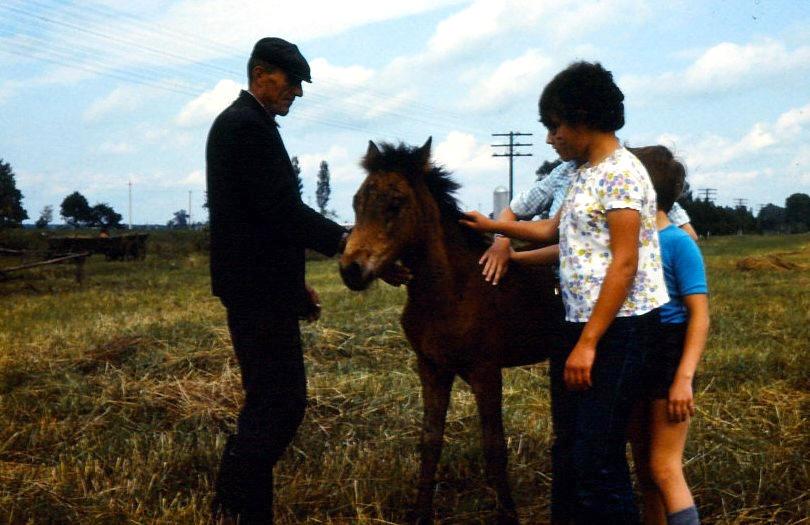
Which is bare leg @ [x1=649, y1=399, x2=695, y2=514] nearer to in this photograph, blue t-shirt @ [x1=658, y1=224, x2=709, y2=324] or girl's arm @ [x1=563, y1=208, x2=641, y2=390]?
blue t-shirt @ [x1=658, y1=224, x2=709, y2=324]

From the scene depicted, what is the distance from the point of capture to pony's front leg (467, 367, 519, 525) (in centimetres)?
399

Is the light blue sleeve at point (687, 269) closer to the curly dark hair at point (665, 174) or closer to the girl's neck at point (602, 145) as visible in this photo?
the curly dark hair at point (665, 174)

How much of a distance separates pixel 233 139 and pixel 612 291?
177 centimetres

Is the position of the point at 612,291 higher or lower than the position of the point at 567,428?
higher

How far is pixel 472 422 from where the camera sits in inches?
222

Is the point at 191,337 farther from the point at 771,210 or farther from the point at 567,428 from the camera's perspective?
the point at 771,210

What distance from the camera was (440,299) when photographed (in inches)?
158

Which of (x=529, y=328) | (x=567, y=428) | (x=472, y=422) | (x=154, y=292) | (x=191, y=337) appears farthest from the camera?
(x=154, y=292)

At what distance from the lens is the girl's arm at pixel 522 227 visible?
3.46 metres

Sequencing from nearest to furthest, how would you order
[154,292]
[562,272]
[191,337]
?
[562,272] < [191,337] < [154,292]

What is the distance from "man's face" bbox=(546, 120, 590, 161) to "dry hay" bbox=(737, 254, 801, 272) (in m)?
20.7

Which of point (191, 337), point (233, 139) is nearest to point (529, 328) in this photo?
point (233, 139)

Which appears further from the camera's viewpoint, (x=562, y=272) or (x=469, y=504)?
(x=469, y=504)

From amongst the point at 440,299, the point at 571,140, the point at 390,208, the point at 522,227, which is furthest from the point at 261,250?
the point at 571,140
